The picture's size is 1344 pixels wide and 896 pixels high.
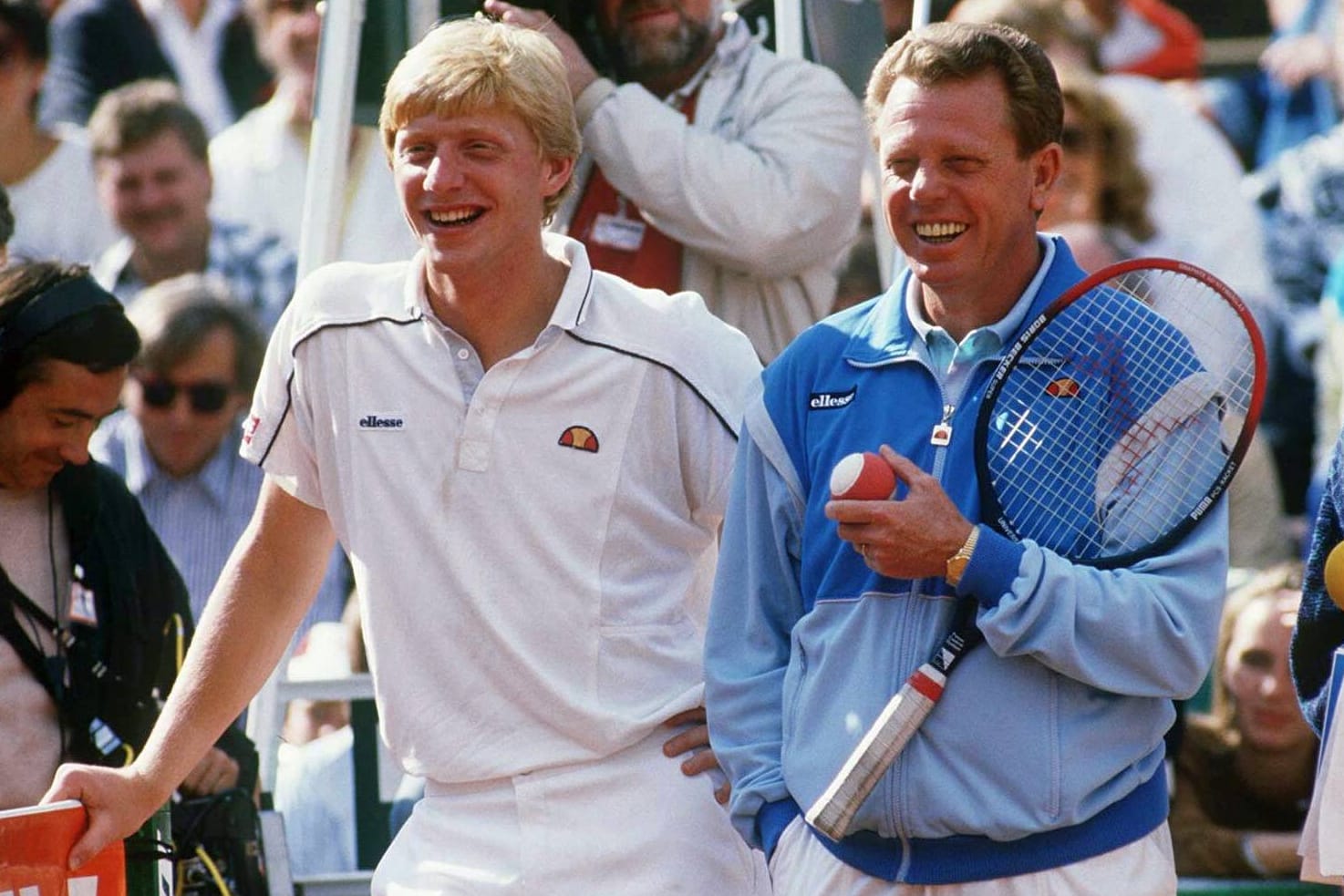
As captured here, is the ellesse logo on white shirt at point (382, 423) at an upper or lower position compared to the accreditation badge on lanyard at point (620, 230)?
lower

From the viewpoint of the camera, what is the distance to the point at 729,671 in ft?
10.3

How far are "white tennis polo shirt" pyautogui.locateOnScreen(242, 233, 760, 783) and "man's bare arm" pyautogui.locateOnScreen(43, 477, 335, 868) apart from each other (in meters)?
0.18

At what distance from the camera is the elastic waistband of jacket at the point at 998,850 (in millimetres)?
2846

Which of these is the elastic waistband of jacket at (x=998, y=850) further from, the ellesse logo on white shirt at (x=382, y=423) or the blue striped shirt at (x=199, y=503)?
the blue striped shirt at (x=199, y=503)

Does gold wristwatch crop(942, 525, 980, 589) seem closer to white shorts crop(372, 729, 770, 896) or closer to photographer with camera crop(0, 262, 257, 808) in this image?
white shorts crop(372, 729, 770, 896)

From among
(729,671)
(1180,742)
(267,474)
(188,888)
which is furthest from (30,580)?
(1180,742)

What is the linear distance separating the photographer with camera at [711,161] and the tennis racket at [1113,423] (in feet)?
5.65

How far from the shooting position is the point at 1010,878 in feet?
9.36

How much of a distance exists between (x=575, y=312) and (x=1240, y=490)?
3.59 meters

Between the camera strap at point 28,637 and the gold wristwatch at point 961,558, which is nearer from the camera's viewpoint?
the gold wristwatch at point 961,558

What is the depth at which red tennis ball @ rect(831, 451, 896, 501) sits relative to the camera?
9.04 feet

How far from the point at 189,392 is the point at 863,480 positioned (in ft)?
14.1

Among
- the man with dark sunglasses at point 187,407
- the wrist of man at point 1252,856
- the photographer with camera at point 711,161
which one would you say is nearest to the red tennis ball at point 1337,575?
the photographer with camera at point 711,161

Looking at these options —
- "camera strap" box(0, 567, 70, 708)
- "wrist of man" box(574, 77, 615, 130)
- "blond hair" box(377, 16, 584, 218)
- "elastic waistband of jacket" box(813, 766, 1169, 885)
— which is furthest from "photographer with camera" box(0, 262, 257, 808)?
"elastic waistband of jacket" box(813, 766, 1169, 885)
